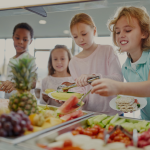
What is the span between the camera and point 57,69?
256 centimetres

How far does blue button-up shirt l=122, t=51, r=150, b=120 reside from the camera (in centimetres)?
155

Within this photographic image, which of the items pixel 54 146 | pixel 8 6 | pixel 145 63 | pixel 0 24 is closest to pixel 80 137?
pixel 54 146

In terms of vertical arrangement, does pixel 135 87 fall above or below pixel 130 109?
above

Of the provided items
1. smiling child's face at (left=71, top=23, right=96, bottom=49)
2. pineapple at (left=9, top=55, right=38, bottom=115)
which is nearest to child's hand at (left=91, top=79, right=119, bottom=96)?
pineapple at (left=9, top=55, right=38, bottom=115)

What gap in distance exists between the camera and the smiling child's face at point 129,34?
1523 mm

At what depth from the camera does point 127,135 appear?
37.5 inches

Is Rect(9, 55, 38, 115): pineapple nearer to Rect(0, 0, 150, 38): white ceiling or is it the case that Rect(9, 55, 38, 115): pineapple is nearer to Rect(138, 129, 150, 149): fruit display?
Rect(138, 129, 150, 149): fruit display

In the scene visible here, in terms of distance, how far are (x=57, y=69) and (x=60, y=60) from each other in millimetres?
147

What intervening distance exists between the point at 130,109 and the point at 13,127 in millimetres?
911

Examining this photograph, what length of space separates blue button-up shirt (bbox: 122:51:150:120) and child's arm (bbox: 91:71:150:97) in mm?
362

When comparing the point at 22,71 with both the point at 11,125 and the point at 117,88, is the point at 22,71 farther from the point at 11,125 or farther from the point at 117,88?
the point at 117,88

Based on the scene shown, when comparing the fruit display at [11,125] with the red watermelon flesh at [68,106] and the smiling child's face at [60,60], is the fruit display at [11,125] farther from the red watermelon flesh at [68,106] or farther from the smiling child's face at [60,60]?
the smiling child's face at [60,60]

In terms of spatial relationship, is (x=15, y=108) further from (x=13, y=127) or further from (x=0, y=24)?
(x=0, y=24)

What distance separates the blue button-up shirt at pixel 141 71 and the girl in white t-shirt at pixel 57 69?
99 cm
